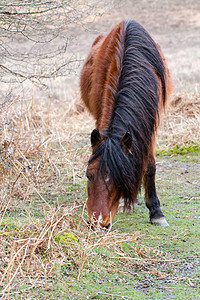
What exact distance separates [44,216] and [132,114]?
1183mm

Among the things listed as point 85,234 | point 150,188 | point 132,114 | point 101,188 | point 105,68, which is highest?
point 105,68

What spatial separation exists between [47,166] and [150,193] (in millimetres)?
1535

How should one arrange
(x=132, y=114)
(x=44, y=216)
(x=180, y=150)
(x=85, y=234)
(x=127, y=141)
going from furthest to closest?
1. (x=180, y=150)
2. (x=132, y=114)
3. (x=44, y=216)
4. (x=127, y=141)
5. (x=85, y=234)

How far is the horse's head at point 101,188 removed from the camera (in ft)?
10.4

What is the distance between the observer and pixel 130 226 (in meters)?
3.88

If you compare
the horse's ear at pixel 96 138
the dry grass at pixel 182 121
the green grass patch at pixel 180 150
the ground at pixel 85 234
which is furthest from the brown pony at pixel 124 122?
the dry grass at pixel 182 121

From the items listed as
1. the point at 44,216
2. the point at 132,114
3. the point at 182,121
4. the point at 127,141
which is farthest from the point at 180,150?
the point at 44,216

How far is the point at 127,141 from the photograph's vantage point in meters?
3.20

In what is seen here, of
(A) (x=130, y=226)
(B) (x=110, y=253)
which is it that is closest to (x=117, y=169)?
(B) (x=110, y=253)

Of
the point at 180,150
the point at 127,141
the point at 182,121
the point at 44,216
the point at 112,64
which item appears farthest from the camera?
the point at 182,121

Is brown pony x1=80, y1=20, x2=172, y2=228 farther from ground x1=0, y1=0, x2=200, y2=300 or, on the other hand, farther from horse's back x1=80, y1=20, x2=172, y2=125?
ground x1=0, y1=0, x2=200, y2=300

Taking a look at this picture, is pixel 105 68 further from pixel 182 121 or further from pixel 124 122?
pixel 182 121

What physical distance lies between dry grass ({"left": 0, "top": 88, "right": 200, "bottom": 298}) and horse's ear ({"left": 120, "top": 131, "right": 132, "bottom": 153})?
0.63m

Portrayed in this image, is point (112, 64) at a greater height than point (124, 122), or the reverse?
point (112, 64)
